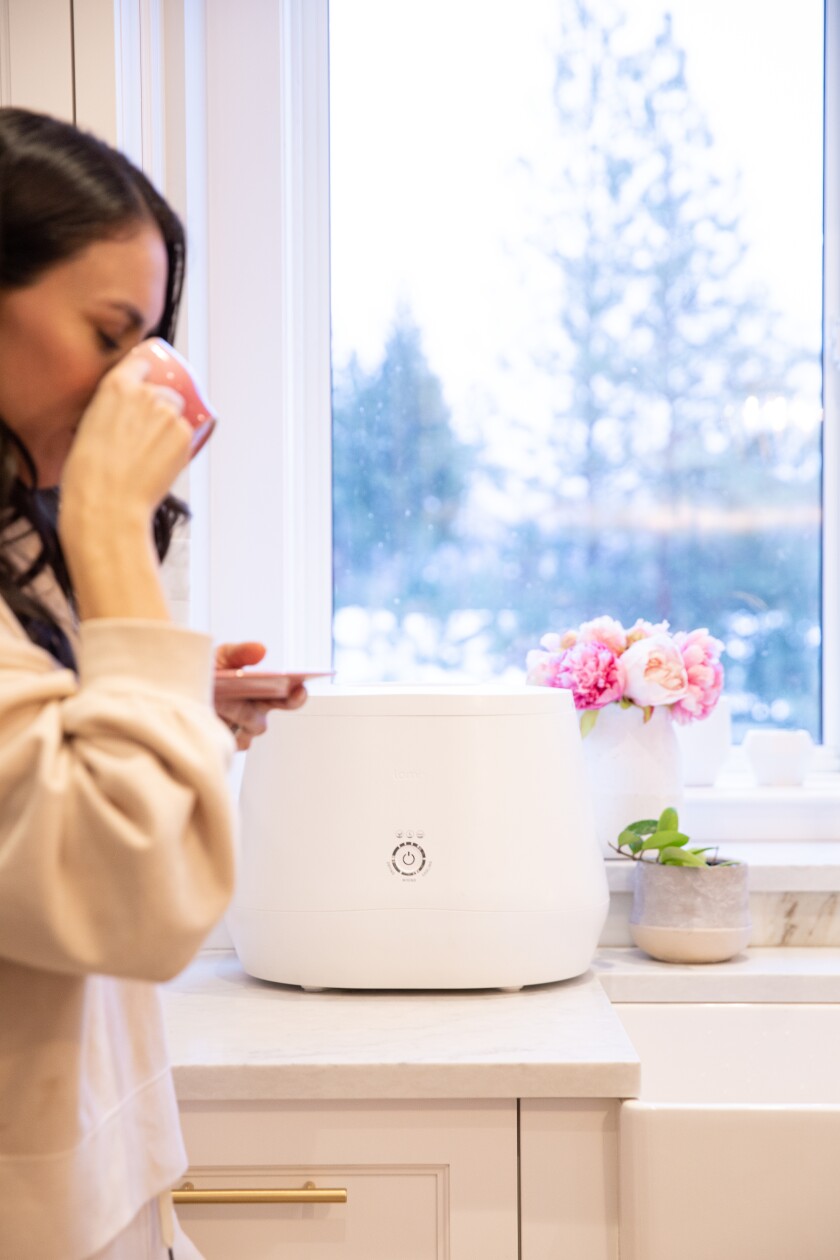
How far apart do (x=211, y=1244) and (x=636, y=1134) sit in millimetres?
382

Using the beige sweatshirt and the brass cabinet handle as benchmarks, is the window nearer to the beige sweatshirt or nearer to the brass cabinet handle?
the brass cabinet handle

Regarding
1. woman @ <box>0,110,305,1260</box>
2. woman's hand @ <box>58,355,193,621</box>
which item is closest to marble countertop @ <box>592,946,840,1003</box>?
Answer: woman @ <box>0,110,305,1260</box>

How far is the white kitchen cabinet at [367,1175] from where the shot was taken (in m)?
1.15

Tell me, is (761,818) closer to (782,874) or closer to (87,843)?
(782,874)

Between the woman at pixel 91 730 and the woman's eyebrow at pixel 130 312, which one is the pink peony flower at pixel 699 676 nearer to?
the woman at pixel 91 730

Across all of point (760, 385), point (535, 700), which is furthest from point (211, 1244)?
point (760, 385)

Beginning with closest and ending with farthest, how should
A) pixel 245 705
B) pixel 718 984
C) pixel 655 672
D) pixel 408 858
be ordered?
1. pixel 245 705
2. pixel 408 858
3. pixel 718 984
4. pixel 655 672

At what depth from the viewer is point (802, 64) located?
2010 mm

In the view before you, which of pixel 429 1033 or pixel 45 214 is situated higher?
pixel 45 214

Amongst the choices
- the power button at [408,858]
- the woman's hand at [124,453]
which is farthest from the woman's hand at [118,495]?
the power button at [408,858]

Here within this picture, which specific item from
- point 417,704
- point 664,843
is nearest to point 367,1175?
point 417,704

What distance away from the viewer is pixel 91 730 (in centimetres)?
61

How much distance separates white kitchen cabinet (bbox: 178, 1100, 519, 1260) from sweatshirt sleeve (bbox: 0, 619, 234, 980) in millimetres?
582

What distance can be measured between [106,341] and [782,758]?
4.66 ft
